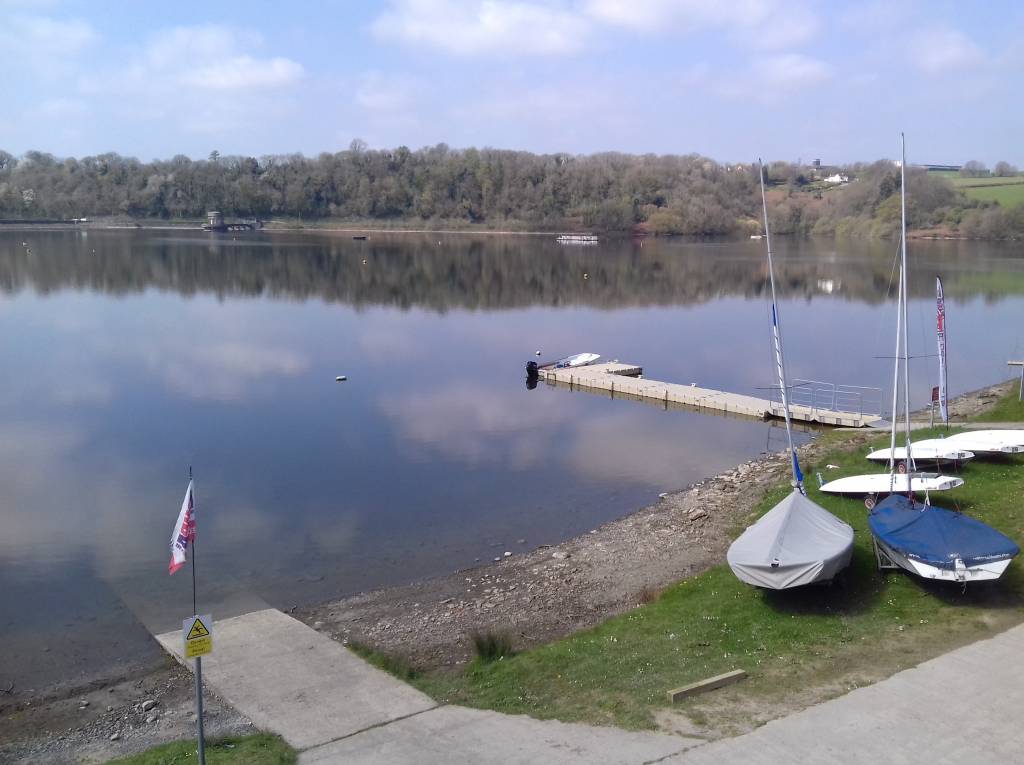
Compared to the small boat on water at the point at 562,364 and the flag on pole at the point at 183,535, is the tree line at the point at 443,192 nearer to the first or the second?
the small boat on water at the point at 562,364

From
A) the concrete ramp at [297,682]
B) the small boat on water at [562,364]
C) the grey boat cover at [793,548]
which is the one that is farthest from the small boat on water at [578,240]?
the concrete ramp at [297,682]

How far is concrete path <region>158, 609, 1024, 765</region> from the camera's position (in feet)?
33.4

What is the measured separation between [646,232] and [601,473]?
143866 millimetres

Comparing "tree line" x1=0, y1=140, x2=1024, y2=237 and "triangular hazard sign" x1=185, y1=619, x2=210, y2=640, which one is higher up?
"tree line" x1=0, y1=140, x2=1024, y2=237

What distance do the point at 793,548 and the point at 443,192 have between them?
167169 millimetres

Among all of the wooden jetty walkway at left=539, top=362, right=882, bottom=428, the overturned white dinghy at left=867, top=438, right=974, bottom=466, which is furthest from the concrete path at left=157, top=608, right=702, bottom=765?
the wooden jetty walkway at left=539, top=362, right=882, bottom=428

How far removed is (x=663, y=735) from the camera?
35.3 feet

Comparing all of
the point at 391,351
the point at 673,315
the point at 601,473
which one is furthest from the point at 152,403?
the point at 673,315

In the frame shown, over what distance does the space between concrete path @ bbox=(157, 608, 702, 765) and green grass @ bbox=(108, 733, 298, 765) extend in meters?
0.25

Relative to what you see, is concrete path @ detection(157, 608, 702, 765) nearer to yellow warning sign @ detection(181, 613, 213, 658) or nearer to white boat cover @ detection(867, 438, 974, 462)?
yellow warning sign @ detection(181, 613, 213, 658)

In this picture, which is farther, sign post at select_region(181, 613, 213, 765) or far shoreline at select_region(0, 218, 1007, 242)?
far shoreline at select_region(0, 218, 1007, 242)

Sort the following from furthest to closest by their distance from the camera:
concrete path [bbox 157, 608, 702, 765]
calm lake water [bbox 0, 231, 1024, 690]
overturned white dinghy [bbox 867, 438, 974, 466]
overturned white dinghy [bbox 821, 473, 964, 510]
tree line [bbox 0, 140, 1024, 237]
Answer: tree line [bbox 0, 140, 1024, 237]
overturned white dinghy [bbox 867, 438, 974, 466]
calm lake water [bbox 0, 231, 1024, 690]
overturned white dinghy [bbox 821, 473, 964, 510]
concrete path [bbox 157, 608, 702, 765]

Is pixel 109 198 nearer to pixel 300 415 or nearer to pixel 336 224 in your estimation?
pixel 336 224

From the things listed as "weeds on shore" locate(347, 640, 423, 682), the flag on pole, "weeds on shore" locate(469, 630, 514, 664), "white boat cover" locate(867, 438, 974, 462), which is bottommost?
"weeds on shore" locate(347, 640, 423, 682)
